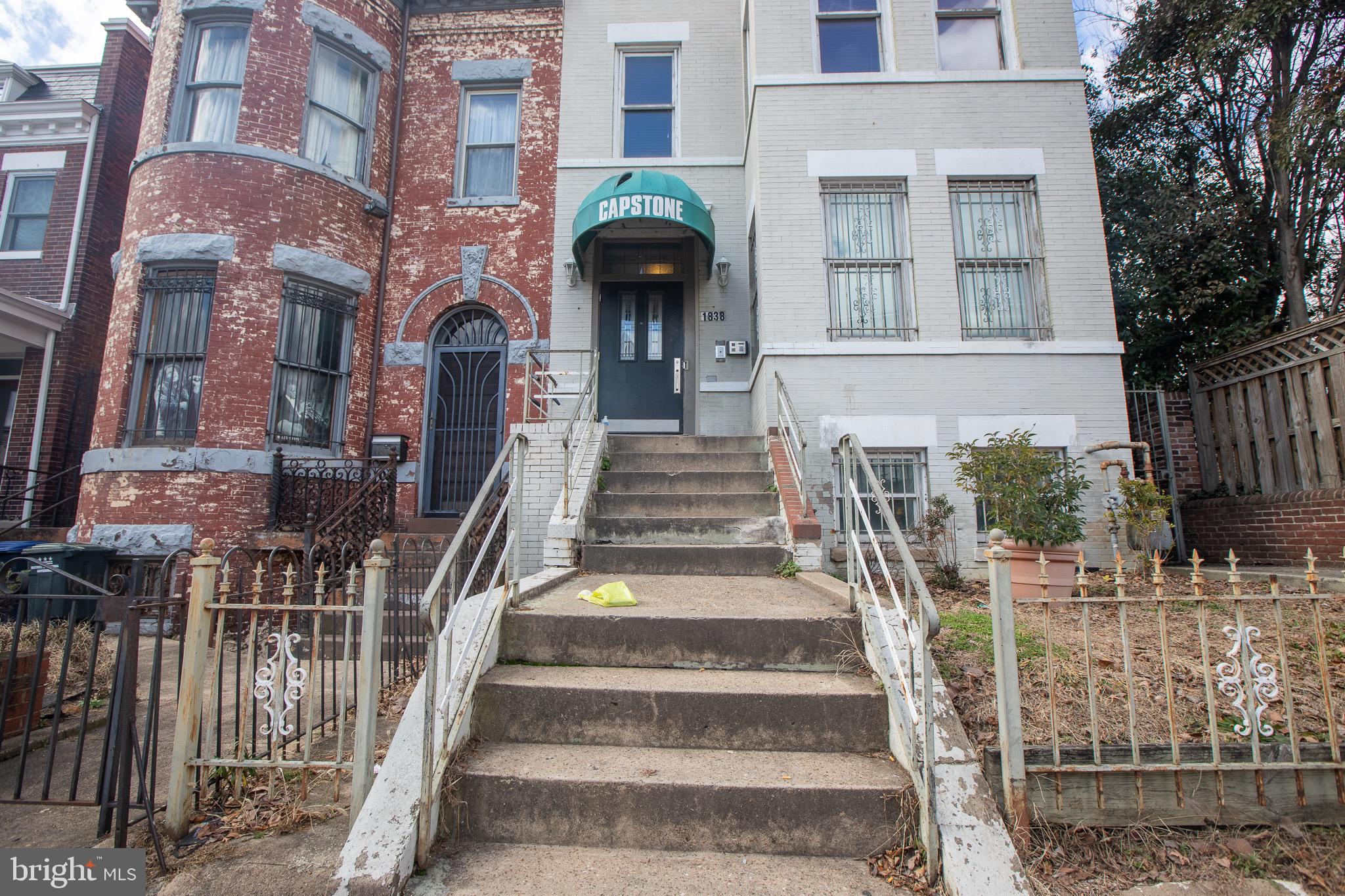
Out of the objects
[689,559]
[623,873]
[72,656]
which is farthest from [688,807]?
[72,656]

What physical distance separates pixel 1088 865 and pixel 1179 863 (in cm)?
39

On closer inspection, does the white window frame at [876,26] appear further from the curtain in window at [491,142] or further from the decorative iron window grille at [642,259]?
the curtain in window at [491,142]

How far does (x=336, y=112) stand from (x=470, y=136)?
6.29 ft

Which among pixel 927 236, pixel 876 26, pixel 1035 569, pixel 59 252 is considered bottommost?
pixel 1035 569

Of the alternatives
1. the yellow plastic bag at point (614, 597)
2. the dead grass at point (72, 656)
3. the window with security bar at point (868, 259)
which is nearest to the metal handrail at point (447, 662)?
the yellow plastic bag at point (614, 597)

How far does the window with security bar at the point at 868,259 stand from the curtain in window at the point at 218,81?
8.01 meters

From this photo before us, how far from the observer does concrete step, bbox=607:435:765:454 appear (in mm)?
7645

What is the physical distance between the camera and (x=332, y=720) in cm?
427

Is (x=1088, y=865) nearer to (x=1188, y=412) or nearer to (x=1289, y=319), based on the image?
(x=1188, y=412)

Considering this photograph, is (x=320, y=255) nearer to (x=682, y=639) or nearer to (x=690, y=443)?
(x=690, y=443)

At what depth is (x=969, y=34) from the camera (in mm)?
8242

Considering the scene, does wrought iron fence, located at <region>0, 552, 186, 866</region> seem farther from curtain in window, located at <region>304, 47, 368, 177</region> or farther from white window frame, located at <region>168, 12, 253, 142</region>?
curtain in window, located at <region>304, 47, 368, 177</region>

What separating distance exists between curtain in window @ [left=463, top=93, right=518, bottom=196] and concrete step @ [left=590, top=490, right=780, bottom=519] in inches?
243

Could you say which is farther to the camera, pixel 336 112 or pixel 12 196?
pixel 12 196
